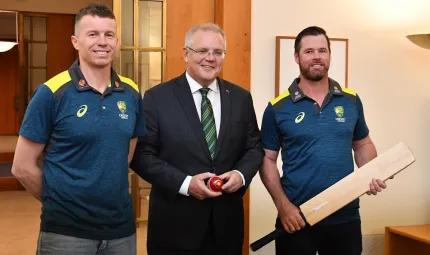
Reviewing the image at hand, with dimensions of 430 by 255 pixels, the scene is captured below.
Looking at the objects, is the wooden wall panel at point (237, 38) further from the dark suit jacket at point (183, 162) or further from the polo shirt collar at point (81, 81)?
the polo shirt collar at point (81, 81)

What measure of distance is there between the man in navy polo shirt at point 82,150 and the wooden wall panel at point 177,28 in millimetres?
1208

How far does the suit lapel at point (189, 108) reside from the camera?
7.52ft

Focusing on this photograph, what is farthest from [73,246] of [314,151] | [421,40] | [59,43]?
[59,43]

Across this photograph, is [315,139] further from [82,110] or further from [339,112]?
[82,110]

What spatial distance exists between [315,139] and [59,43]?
6.83 meters

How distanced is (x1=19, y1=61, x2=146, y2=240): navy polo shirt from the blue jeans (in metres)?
0.02

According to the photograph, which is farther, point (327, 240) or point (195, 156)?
point (327, 240)

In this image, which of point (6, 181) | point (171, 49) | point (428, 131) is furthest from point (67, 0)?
point (428, 131)

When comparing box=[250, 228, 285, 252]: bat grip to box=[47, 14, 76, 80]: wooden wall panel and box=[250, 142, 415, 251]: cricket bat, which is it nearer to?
box=[250, 142, 415, 251]: cricket bat

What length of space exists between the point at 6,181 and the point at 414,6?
5994 mm

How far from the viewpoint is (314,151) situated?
238cm

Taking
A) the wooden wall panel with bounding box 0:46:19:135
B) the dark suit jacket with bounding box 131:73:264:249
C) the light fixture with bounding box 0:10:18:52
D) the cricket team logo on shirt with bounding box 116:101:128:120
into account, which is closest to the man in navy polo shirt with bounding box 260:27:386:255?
the dark suit jacket with bounding box 131:73:264:249

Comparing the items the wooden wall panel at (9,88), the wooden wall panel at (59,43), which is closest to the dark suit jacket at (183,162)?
the wooden wall panel at (59,43)

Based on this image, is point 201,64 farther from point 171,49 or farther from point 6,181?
point 6,181
